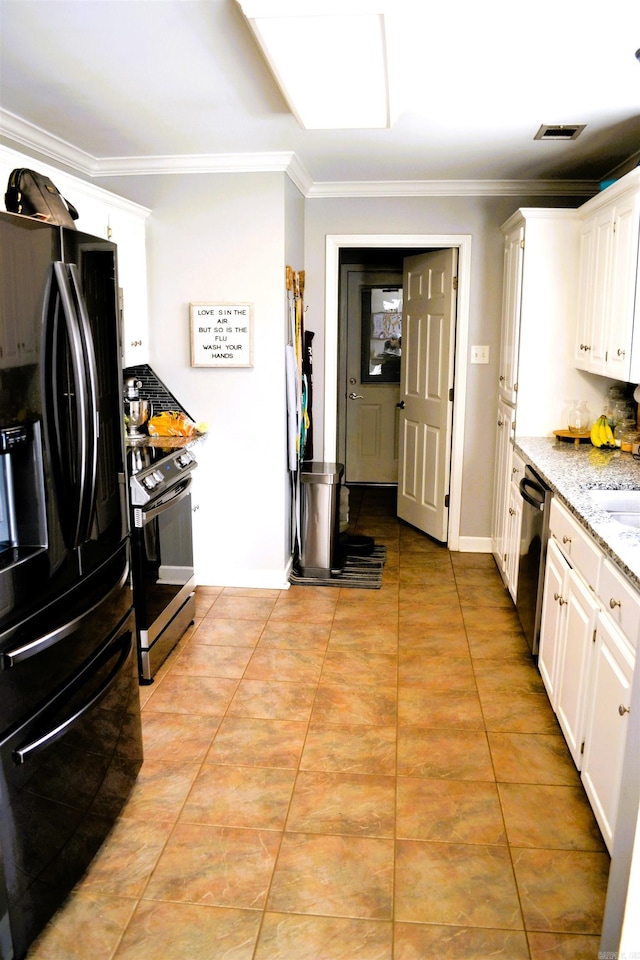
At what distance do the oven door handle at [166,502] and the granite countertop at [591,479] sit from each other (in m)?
1.64

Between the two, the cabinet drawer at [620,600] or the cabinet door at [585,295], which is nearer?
the cabinet drawer at [620,600]

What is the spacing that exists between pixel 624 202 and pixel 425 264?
2.16 m

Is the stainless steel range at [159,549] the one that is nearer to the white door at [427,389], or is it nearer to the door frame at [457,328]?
the door frame at [457,328]

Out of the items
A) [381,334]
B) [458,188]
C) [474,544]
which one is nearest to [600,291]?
[458,188]

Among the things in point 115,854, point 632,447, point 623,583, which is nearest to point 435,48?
point 623,583

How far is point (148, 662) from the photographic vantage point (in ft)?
10.5

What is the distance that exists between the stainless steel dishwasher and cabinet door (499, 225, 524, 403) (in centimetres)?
84

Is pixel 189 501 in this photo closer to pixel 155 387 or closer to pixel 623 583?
pixel 155 387

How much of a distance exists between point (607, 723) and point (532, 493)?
4.47ft

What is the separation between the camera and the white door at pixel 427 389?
5008 mm

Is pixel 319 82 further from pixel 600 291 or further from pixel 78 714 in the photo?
pixel 78 714

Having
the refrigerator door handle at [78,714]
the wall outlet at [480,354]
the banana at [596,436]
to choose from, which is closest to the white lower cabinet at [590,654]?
the banana at [596,436]

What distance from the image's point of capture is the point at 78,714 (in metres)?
1.98

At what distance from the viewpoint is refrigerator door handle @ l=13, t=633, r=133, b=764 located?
174 cm
